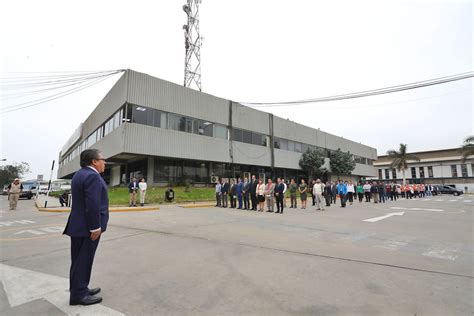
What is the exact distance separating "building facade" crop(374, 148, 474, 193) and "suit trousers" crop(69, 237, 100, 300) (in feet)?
224

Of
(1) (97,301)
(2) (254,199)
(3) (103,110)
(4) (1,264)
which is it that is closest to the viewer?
(1) (97,301)

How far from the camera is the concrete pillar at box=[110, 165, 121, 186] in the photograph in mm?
30580

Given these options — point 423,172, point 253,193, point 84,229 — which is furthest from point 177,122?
point 423,172

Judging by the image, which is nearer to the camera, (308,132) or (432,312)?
(432,312)

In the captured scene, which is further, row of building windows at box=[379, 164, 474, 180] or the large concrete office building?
row of building windows at box=[379, 164, 474, 180]

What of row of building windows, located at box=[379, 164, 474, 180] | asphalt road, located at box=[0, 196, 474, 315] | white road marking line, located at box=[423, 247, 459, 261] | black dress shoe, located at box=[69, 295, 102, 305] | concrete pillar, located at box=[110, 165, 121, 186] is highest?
row of building windows, located at box=[379, 164, 474, 180]

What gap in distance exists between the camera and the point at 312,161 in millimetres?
38406

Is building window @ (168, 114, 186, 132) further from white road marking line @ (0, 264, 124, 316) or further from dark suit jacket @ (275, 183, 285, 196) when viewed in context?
white road marking line @ (0, 264, 124, 316)

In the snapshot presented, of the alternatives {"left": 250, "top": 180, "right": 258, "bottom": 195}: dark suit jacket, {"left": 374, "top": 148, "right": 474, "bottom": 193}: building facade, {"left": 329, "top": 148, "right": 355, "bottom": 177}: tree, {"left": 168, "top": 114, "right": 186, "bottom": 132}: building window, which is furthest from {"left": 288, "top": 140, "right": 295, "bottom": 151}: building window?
{"left": 374, "top": 148, "right": 474, "bottom": 193}: building facade

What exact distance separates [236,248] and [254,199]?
32.2ft

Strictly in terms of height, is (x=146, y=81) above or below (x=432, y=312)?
above

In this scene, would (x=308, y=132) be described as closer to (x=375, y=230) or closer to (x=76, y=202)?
(x=375, y=230)

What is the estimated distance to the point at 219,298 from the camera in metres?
3.13

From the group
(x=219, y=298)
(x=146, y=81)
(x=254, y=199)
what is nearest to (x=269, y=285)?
(x=219, y=298)
